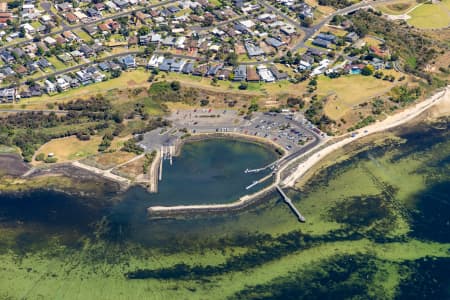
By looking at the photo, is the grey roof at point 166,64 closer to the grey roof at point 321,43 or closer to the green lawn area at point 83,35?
the green lawn area at point 83,35

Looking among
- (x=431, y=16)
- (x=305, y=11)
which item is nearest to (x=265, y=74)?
(x=305, y=11)

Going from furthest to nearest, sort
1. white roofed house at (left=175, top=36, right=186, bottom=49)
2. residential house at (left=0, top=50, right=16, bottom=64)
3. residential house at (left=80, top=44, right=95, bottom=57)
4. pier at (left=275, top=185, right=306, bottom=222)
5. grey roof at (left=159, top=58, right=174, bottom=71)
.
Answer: white roofed house at (left=175, top=36, right=186, bottom=49)
residential house at (left=80, top=44, right=95, bottom=57)
residential house at (left=0, top=50, right=16, bottom=64)
grey roof at (left=159, top=58, right=174, bottom=71)
pier at (left=275, top=185, right=306, bottom=222)

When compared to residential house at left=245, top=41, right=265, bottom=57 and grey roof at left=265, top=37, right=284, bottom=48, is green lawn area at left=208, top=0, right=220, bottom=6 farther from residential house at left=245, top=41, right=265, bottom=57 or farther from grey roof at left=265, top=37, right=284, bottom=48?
grey roof at left=265, top=37, right=284, bottom=48

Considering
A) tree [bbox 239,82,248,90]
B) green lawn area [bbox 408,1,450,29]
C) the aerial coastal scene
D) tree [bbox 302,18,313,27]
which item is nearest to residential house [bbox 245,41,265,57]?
the aerial coastal scene

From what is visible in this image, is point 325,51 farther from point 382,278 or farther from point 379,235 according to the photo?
point 382,278

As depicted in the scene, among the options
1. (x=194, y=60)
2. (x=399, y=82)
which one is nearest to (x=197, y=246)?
(x=194, y=60)

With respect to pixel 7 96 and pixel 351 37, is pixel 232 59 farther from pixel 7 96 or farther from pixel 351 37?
pixel 7 96
